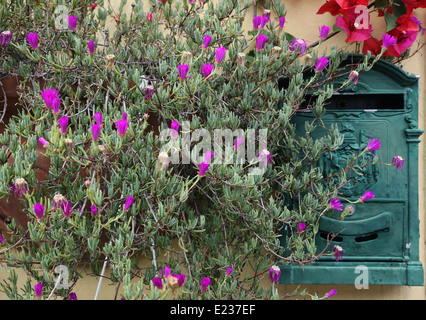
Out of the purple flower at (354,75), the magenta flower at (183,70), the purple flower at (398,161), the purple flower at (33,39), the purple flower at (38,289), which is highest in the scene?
the purple flower at (33,39)

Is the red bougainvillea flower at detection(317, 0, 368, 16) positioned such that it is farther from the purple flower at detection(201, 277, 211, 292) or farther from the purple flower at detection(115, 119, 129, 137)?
the purple flower at detection(201, 277, 211, 292)

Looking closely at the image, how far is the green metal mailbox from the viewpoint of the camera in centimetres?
217

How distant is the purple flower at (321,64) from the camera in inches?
79.2

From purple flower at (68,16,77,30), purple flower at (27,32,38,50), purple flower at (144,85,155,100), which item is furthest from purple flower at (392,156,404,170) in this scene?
purple flower at (27,32,38,50)

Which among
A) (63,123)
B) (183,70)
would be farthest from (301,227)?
(63,123)

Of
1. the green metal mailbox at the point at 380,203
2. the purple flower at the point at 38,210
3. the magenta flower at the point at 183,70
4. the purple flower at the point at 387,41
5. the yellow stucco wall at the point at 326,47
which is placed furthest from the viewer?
the yellow stucco wall at the point at 326,47

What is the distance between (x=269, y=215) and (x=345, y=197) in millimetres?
436

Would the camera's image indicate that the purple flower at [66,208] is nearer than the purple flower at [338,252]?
Yes

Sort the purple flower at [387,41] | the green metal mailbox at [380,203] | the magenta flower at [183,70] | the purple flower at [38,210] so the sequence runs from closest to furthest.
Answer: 1. the purple flower at [38,210]
2. the magenta flower at [183,70]
3. the purple flower at [387,41]
4. the green metal mailbox at [380,203]

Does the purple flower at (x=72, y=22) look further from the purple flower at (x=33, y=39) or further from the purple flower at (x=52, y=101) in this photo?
the purple flower at (x=52, y=101)

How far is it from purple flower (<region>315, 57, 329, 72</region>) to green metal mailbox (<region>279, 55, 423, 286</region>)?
238mm

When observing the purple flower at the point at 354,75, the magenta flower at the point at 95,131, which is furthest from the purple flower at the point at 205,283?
the purple flower at the point at 354,75

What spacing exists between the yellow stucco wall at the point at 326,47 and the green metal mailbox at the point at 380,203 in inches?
8.1

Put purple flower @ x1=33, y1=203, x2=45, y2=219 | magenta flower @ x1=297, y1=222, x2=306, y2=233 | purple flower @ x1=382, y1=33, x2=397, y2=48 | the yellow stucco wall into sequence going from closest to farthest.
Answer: purple flower @ x1=33, y1=203, x2=45, y2=219, magenta flower @ x1=297, y1=222, x2=306, y2=233, purple flower @ x1=382, y1=33, x2=397, y2=48, the yellow stucco wall
